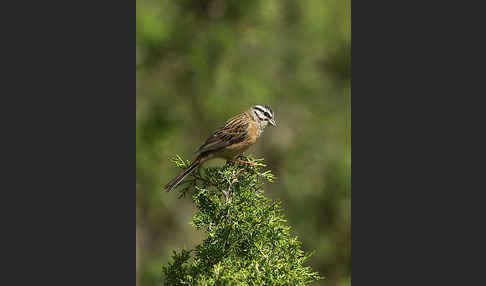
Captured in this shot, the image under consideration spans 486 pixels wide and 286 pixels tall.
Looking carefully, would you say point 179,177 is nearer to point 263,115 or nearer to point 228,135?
point 228,135

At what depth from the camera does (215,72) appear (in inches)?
289

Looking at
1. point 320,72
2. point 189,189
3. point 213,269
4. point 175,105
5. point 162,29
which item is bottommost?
point 213,269

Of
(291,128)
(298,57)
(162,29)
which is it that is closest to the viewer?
(162,29)

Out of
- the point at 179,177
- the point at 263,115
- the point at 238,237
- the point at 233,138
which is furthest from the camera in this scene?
the point at 263,115

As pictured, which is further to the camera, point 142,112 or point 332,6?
point 332,6

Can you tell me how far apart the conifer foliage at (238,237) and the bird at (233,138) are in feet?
0.59

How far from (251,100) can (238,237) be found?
166 inches

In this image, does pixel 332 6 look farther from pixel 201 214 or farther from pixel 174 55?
pixel 201 214

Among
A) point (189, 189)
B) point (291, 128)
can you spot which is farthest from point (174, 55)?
point (189, 189)

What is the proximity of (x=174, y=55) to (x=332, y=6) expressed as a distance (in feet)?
9.64

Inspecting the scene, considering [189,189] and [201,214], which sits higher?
[189,189]

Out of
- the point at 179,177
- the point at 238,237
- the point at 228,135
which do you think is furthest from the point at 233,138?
the point at 238,237

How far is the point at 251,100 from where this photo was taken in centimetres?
723

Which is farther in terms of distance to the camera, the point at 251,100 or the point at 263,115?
the point at 251,100
